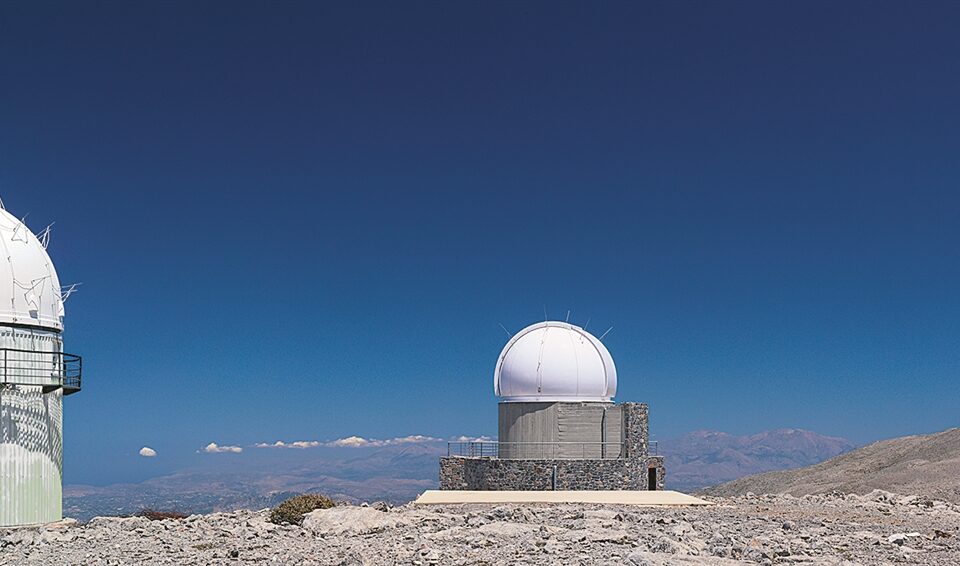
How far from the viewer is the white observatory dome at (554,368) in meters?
31.7

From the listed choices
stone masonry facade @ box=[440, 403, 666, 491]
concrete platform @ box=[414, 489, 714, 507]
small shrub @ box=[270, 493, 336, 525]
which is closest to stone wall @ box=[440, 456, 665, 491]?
stone masonry facade @ box=[440, 403, 666, 491]

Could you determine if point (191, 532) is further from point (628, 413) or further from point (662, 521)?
point (628, 413)

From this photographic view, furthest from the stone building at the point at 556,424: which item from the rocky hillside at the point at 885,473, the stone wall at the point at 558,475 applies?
the rocky hillside at the point at 885,473

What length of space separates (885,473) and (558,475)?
1307cm

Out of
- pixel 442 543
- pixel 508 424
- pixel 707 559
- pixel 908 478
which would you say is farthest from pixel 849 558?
pixel 908 478

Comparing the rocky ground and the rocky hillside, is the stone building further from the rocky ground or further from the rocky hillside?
the rocky ground

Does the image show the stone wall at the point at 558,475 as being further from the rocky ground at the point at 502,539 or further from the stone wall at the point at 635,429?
the rocky ground at the point at 502,539

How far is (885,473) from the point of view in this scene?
3506cm

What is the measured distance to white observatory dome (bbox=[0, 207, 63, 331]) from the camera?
73.8 feet

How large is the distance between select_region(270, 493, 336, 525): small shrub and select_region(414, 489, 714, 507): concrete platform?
5298mm

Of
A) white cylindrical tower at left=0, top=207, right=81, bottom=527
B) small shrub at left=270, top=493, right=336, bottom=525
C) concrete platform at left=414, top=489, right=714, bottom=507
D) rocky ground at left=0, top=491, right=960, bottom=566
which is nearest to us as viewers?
rocky ground at left=0, top=491, right=960, bottom=566

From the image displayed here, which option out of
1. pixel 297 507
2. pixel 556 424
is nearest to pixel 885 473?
pixel 556 424

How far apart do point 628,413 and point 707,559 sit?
18.3m

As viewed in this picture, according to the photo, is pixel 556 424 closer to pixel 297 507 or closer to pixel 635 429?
pixel 635 429
